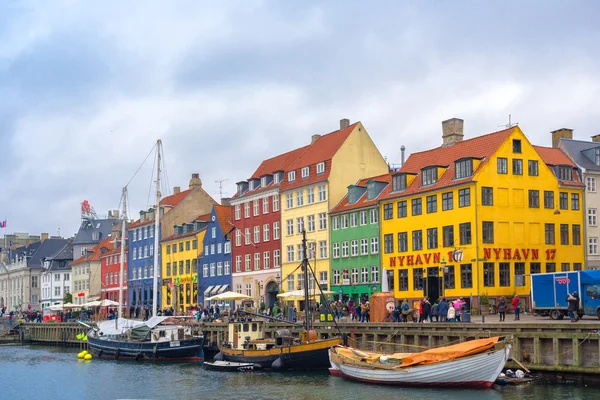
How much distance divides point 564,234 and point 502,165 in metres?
7.75

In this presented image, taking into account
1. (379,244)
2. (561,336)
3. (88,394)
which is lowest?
(88,394)

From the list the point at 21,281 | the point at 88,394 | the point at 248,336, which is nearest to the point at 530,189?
the point at 248,336

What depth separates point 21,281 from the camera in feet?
487

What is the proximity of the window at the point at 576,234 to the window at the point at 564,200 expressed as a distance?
1602 mm

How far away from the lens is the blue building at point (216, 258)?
90438mm

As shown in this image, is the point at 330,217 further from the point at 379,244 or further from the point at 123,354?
the point at 123,354

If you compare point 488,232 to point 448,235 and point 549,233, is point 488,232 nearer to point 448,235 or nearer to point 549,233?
point 448,235

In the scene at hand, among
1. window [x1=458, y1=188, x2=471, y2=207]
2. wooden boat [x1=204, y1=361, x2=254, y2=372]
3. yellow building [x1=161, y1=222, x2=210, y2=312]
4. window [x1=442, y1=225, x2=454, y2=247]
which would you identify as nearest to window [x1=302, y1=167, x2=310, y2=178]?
window [x1=442, y1=225, x2=454, y2=247]

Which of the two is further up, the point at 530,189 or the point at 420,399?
the point at 530,189

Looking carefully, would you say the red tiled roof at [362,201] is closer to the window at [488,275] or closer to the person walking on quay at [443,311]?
the window at [488,275]

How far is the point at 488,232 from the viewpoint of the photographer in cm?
6034

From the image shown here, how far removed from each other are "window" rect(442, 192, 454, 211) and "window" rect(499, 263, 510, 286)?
5.50 metres

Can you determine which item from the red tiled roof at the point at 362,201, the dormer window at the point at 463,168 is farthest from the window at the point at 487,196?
the red tiled roof at the point at 362,201

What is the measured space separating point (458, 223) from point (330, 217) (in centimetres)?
1653
